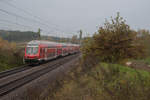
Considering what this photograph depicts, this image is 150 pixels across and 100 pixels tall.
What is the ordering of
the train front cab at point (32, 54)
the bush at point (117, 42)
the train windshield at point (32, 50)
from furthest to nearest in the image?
the train windshield at point (32, 50), the train front cab at point (32, 54), the bush at point (117, 42)

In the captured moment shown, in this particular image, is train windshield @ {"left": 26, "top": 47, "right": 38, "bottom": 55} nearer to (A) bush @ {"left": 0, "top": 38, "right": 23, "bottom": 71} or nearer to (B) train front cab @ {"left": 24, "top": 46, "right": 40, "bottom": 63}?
(B) train front cab @ {"left": 24, "top": 46, "right": 40, "bottom": 63}

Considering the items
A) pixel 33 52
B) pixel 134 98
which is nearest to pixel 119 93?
pixel 134 98

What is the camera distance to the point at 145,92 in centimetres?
396

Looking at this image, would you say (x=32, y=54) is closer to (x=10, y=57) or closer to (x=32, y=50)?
(x=32, y=50)

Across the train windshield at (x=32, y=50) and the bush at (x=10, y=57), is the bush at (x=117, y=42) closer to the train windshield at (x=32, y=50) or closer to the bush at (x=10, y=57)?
the train windshield at (x=32, y=50)

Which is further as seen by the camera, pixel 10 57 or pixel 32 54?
pixel 10 57

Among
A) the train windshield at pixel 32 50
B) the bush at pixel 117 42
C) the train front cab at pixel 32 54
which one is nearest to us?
the bush at pixel 117 42

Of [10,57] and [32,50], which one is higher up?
[32,50]

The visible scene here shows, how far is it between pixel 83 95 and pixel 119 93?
1.78 meters

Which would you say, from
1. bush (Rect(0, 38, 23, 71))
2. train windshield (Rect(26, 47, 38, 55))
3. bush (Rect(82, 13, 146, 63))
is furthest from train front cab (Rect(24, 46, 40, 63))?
bush (Rect(82, 13, 146, 63))

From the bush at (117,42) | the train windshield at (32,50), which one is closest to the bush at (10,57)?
the train windshield at (32,50)

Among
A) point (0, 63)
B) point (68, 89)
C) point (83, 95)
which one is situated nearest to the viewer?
point (83, 95)

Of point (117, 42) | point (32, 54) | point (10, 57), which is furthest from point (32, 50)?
point (117, 42)

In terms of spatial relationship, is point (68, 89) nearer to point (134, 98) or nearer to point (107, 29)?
point (134, 98)
